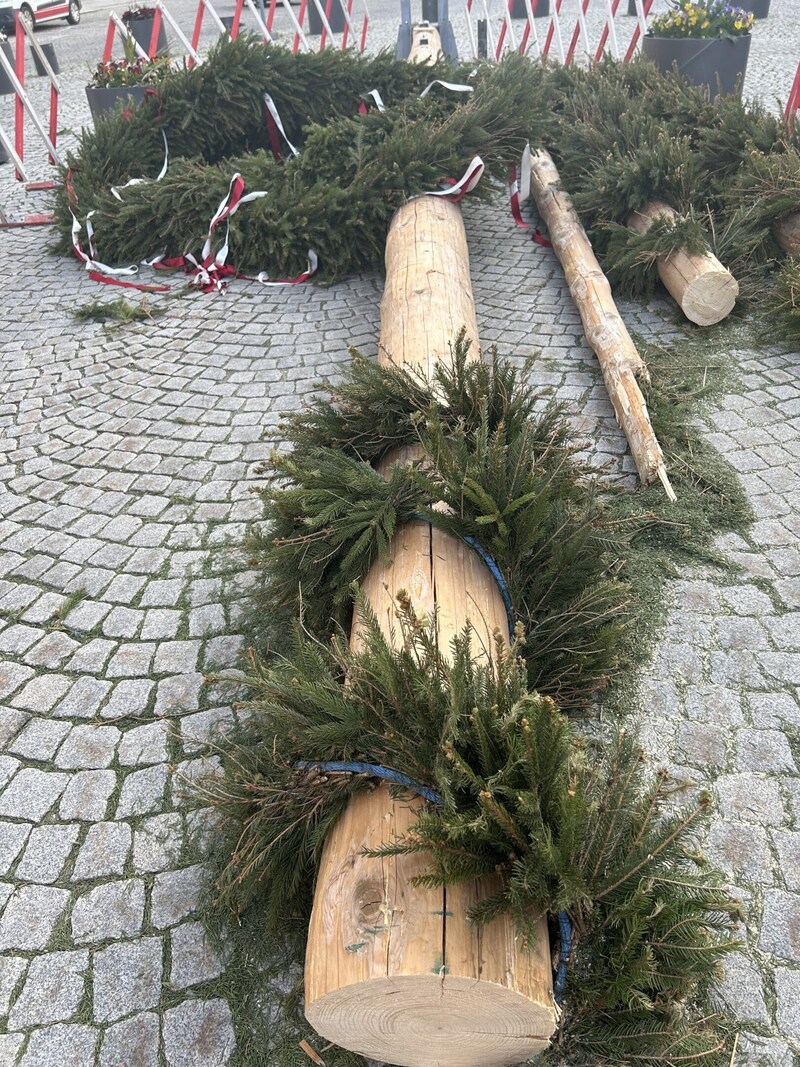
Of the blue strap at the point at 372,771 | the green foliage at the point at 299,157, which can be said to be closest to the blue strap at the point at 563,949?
the blue strap at the point at 372,771

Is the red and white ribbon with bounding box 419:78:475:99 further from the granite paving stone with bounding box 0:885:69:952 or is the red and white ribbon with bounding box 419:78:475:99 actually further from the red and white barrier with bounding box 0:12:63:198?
the granite paving stone with bounding box 0:885:69:952

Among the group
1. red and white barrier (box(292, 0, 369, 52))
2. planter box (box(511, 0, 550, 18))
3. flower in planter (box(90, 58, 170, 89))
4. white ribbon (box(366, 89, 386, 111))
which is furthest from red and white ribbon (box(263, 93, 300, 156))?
planter box (box(511, 0, 550, 18))

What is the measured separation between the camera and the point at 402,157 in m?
6.77

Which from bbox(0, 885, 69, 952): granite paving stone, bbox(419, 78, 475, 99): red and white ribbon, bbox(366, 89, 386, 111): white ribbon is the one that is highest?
bbox(419, 78, 475, 99): red and white ribbon

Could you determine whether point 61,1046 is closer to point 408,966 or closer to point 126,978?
point 126,978

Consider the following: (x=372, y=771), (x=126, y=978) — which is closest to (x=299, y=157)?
(x=372, y=771)

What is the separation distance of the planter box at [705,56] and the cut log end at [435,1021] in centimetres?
985

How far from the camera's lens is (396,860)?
7.23 ft

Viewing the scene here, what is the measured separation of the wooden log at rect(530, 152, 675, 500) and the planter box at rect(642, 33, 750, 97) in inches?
108

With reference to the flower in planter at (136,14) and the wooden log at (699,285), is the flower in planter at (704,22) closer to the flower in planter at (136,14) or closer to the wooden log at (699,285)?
Answer: the wooden log at (699,285)

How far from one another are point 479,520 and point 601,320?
318 cm

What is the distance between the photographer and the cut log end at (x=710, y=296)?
227 inches

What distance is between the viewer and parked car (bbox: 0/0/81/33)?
55.5ft

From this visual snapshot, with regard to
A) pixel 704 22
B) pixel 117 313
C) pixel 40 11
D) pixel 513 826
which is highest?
pixel 704 22
